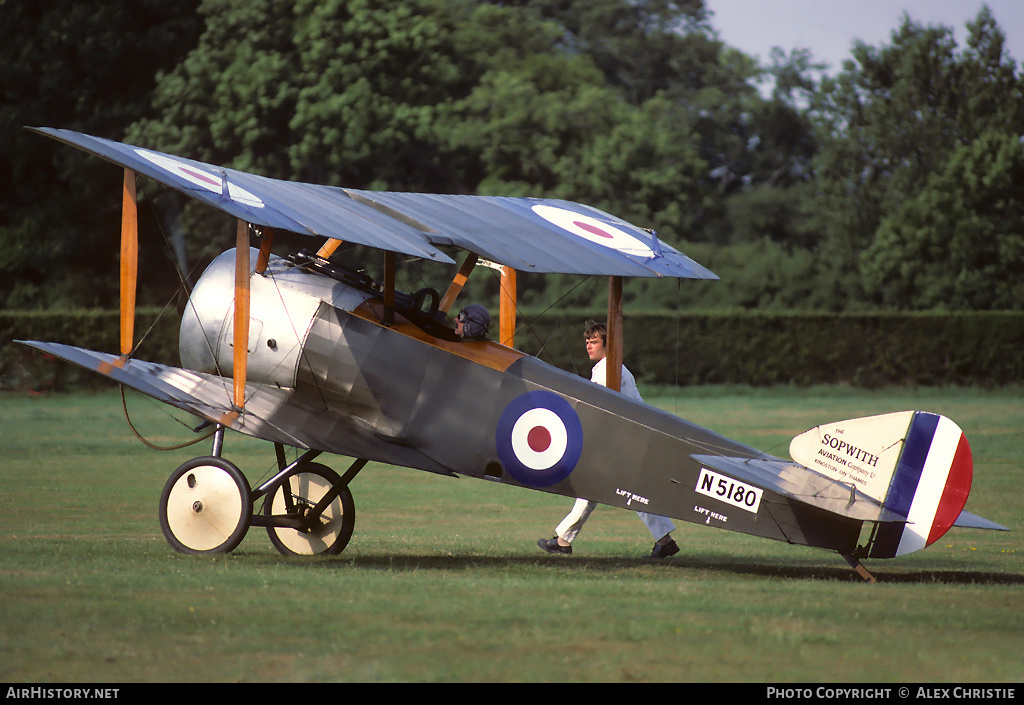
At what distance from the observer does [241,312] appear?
25.8 feet

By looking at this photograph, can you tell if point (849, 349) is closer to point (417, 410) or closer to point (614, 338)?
point (614, 338)

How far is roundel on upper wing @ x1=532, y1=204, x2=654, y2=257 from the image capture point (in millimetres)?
9609

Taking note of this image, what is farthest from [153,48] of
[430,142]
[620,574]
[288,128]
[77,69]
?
[620,574]

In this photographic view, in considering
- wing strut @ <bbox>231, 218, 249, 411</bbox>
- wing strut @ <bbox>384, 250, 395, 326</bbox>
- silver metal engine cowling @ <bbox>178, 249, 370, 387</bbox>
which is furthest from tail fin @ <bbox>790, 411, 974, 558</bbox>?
wing strut @ <bbox>231, 218, 249, 411</bbox>

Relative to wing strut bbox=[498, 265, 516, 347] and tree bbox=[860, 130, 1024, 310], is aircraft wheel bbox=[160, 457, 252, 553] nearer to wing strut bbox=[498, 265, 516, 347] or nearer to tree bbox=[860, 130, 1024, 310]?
wing strut bbox=[498, 265, 516, 347]

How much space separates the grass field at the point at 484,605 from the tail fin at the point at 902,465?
393 mm

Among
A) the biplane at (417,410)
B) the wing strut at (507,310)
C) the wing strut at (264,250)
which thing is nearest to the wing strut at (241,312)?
the biplane at (417,410)

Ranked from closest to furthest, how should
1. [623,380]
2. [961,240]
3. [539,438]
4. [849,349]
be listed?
1. [539,438]
2. [623,380]
3. [849,349]
4. [961,240]

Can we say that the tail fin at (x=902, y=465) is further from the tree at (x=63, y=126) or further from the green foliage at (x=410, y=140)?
the tree at (x=63, y=126)

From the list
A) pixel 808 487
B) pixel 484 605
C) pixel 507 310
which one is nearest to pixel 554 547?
pixel 507 310

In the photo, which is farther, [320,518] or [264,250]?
[320,518]

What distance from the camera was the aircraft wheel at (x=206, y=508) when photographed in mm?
8266

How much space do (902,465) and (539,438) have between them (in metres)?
2.32
